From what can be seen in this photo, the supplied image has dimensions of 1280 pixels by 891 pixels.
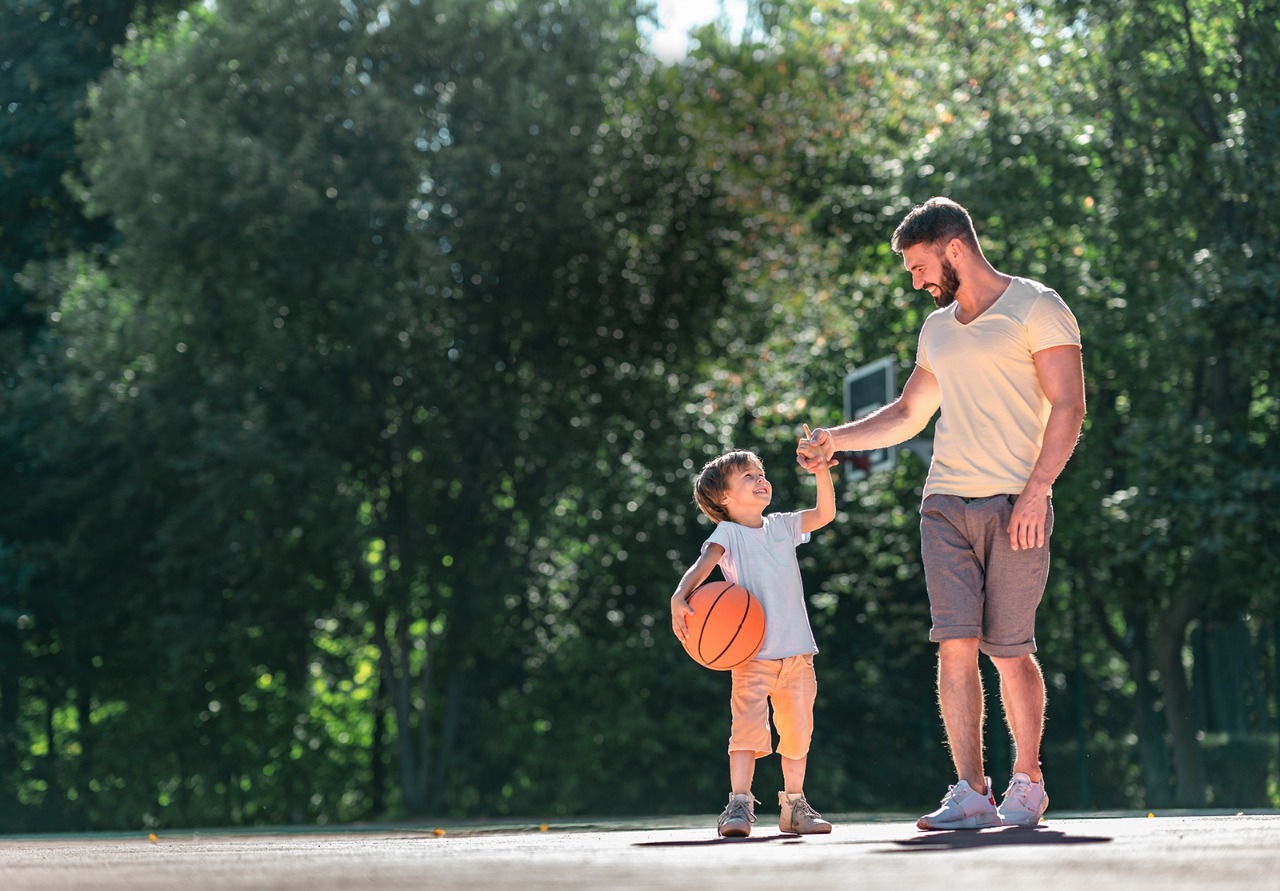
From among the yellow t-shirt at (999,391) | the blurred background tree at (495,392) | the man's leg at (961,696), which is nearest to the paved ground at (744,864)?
the man's leg at (961,696)

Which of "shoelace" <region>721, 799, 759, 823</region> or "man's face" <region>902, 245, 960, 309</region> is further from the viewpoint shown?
"shoelace" <region>721, 799, 759, 823</region>

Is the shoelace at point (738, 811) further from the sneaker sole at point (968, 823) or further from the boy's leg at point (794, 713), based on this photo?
the sneaker sole at point (968, 823)

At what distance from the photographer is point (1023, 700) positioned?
6.56m

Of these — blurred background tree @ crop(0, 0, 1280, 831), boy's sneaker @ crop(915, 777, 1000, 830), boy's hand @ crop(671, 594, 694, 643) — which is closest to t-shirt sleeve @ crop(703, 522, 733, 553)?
boy's hand @ crop(671, 594, 694, 643)

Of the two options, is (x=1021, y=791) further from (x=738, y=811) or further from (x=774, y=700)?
(x=774, y=700)

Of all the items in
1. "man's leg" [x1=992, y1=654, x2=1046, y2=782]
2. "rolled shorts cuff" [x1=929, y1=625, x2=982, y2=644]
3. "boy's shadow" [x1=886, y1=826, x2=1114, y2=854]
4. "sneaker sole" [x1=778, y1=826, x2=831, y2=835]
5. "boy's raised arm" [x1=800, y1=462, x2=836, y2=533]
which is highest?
"boy's raised arm" [x1=800, y1=462, x2=836, y2=533]

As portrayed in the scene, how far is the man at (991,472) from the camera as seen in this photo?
6.43 m

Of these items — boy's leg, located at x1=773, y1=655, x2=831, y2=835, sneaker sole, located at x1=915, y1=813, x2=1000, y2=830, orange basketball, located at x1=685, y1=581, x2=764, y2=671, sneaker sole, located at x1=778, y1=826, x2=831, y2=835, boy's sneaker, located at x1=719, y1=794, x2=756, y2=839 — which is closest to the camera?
sneaker sole, located at x1=915, y1=813, x2=1000, y2=830

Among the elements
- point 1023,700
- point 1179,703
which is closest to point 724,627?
point 1023,700

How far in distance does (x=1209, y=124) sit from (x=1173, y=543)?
12.0ft

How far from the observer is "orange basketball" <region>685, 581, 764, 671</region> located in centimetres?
721

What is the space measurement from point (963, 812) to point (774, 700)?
131cm

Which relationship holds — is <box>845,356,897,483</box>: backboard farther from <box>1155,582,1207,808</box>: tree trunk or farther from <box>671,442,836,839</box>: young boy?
<box>671,442,836,839</box>: young boy

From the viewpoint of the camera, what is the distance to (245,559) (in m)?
20.0
